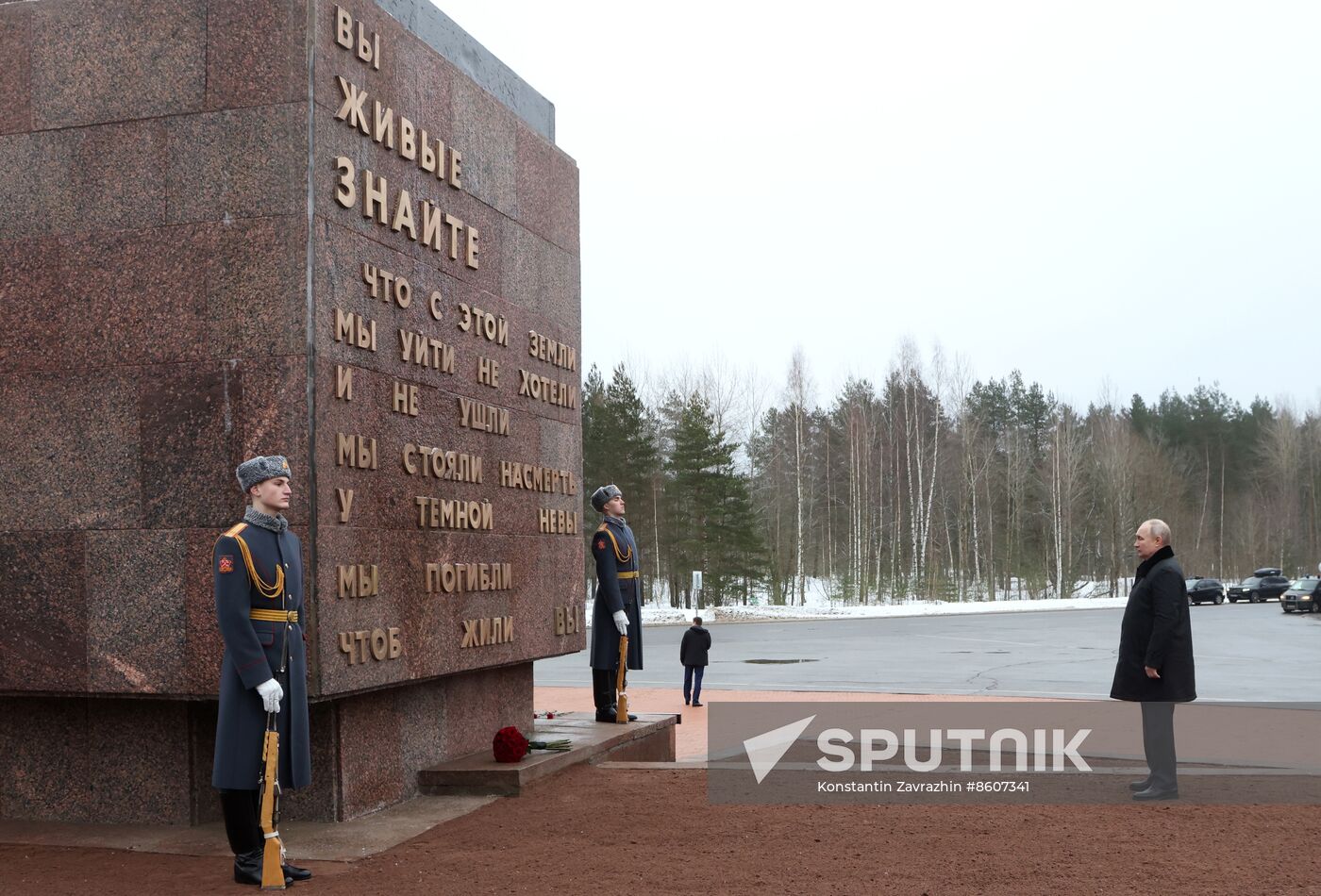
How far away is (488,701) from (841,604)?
138ft

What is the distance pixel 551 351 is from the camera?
30.2 feet

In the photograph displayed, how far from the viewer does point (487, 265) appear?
8281mm

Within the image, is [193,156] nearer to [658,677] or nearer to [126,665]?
[126,665]

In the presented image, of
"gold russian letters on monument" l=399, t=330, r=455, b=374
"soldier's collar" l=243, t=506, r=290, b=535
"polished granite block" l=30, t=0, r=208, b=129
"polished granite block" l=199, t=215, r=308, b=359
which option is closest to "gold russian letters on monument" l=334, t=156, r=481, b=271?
"polished granite block" l=199, t=215, r=308, b=359

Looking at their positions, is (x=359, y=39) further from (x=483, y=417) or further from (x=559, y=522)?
(x=559, y=522)

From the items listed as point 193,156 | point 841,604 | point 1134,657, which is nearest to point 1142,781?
point 1134,657

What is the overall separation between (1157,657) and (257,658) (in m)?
5.15

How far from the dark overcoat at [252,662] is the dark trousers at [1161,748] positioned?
481 centimetres

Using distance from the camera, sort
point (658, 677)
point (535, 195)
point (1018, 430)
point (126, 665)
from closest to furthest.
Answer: point (126, 665) < point (535, 195) < point (658, 677) < point (1018, 430)

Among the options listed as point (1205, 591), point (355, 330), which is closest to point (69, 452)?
point (355, 330)

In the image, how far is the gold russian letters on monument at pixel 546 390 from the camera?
8.73 meters

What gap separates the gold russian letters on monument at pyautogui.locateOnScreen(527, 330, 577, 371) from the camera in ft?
29.2

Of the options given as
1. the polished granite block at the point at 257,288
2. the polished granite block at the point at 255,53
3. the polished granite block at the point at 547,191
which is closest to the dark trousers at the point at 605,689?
the polished granite block at the point at 547,191

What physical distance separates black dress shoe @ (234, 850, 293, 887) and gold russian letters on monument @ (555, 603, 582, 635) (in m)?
3.91
